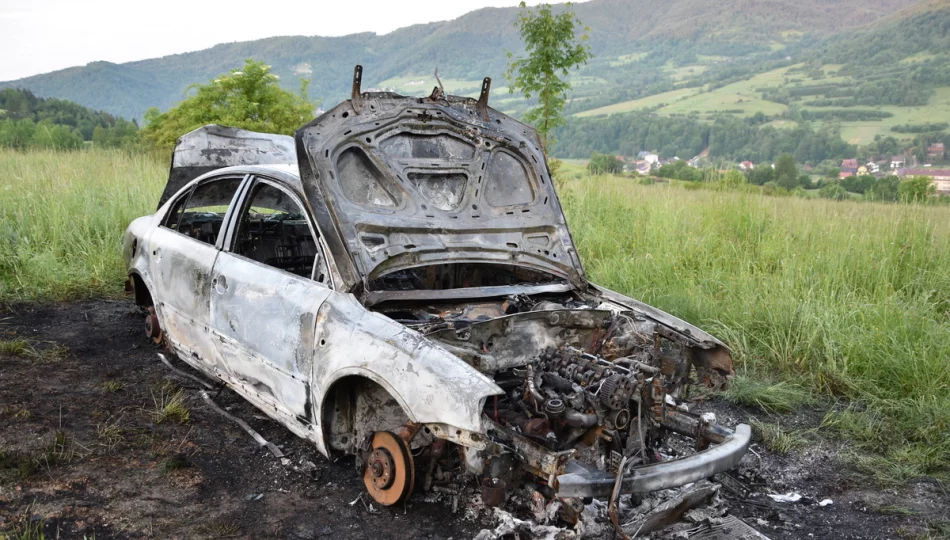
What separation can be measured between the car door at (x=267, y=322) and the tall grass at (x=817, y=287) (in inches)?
146

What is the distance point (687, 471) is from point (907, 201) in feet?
20.3

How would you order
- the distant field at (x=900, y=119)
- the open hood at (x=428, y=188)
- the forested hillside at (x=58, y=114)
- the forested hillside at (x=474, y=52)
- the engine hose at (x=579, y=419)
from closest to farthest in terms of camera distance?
the engine hose at (x=579, y=419), the open hood at (x=428, y=188), the forested hillside at (x=58, y=114), the distant field at (x=900, y=119), the forested hillside at (x=474, y=52)

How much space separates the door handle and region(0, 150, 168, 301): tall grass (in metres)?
4.17

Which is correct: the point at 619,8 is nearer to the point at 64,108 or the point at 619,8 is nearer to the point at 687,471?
the point at 64,108

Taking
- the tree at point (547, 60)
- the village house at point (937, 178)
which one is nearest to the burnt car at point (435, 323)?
the tree at point (547, 60)

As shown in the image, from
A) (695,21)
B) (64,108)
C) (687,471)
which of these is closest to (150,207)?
(687,471)

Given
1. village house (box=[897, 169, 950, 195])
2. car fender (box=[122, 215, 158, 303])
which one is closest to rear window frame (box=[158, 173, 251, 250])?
car fender (box=[122, 215, 158, 303])

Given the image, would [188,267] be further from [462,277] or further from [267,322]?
[462,277]

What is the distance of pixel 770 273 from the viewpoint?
7.14 m

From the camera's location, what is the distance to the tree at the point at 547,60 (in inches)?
393

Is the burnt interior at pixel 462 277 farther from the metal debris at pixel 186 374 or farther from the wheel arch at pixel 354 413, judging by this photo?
the metal debris at pixel 186 374

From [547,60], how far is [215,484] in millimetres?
8288

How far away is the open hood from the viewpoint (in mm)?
3750

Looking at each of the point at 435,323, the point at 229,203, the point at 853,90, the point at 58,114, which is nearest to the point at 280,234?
the point at 229,203
